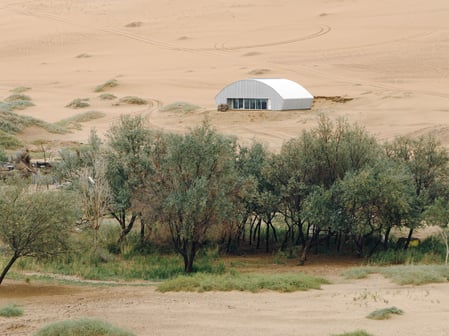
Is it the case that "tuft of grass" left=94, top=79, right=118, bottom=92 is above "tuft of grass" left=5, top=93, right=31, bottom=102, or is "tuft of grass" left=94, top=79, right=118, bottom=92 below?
above

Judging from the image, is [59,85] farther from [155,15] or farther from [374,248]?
[374,248]

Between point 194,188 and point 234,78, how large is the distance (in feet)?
151

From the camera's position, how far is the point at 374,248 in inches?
1041

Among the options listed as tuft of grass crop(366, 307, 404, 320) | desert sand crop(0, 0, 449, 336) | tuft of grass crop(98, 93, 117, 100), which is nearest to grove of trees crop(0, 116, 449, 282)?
desert sand crop(0, 0, 449, 336)

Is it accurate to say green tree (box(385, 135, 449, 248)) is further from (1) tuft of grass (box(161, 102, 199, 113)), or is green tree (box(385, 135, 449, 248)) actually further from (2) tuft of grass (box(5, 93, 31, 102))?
(2) tuft of grass (box(5, 93, 31, 102))

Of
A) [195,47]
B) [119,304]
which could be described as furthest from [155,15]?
[119,304]

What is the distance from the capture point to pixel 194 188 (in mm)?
24203

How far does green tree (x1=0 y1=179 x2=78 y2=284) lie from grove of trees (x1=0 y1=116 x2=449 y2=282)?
0.41m

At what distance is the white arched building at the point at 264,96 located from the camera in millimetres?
51219

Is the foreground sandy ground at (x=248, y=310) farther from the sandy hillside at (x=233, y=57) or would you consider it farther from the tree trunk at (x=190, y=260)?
the sandy hillside at (x=233, y=57)

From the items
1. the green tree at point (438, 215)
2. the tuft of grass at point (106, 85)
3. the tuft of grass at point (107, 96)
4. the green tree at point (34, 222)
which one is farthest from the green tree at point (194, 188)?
the tuft of grass at point (106, 85)

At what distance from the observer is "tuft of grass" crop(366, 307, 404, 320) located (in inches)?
632

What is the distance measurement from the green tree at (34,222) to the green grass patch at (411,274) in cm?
723

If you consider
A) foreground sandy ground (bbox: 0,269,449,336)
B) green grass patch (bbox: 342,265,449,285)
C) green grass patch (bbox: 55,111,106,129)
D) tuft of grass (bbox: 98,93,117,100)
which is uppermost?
tuft of grass (bbox: 98,93,117,100)
